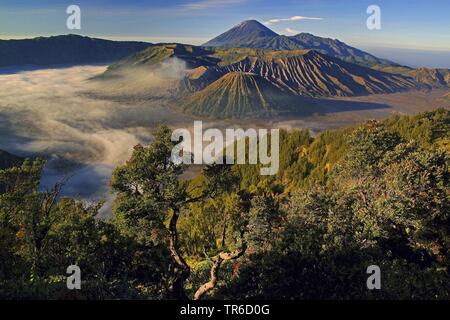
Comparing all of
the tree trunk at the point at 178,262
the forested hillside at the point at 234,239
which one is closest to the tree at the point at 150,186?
the forested hillside at the point at 234,239

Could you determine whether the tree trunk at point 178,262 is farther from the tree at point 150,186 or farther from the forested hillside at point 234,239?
the tree at point 150,186

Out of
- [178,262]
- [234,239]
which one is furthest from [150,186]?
[234,239]

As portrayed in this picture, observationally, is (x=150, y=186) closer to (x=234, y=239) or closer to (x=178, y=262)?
(x=178, y=262)

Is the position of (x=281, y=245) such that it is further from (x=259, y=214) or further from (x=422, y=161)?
(x=422, y=161)

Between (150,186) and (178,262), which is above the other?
(150,186)

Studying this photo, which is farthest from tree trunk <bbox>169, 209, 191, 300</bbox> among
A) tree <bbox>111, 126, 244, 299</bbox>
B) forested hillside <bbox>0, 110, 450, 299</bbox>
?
tree <bbox>111, 126, 244, 299</bbox>

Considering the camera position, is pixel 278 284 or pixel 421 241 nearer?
pixel 278 284

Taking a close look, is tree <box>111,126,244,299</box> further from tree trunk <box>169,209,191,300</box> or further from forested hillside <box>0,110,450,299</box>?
tree trunk <box>169,209,191,300</box>

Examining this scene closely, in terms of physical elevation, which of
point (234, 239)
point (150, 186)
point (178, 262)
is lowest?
point (178, 262)
